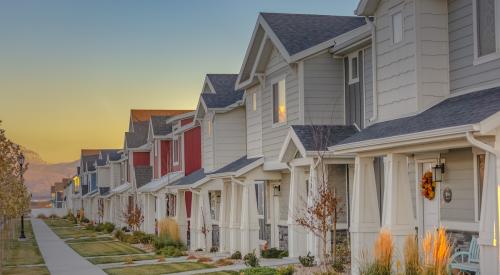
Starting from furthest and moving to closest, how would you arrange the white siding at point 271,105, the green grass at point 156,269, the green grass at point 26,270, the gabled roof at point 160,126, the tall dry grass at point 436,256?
the gabled roof at point 160,126 → the green grass at point 26,270 → the white siding at point 271,105 → the green grass at point 156,269 → the tall dry grass at point 436,256

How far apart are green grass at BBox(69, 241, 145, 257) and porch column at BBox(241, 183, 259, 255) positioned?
330 inches

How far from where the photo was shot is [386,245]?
14.1m

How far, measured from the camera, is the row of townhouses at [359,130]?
14.9 metres

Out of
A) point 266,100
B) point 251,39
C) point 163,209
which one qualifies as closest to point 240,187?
point 266,100

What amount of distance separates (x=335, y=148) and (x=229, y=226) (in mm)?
12049

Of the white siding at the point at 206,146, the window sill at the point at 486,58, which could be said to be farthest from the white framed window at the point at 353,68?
the white siding at the point at 206,146

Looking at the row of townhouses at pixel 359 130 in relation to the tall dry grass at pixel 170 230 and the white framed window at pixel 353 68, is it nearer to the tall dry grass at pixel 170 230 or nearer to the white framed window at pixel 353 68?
the white framed window at pixel 353 68

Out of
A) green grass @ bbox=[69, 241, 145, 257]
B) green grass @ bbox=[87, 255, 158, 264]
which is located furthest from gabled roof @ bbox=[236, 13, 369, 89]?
green grass @ bbox=[69, 241, 145, 257]

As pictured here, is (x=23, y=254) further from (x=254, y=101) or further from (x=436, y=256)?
(x=436, y=256)

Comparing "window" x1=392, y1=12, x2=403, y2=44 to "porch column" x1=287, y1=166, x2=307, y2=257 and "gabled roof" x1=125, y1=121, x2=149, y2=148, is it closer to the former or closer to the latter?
"porch column" x1=287, y1=166, x2=307, y2=257

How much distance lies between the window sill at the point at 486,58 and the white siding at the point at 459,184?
71.7 inches

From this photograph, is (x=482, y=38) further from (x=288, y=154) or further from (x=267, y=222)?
(x=267, y=222)

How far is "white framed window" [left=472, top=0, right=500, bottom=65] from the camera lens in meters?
14.6

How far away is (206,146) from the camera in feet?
118
